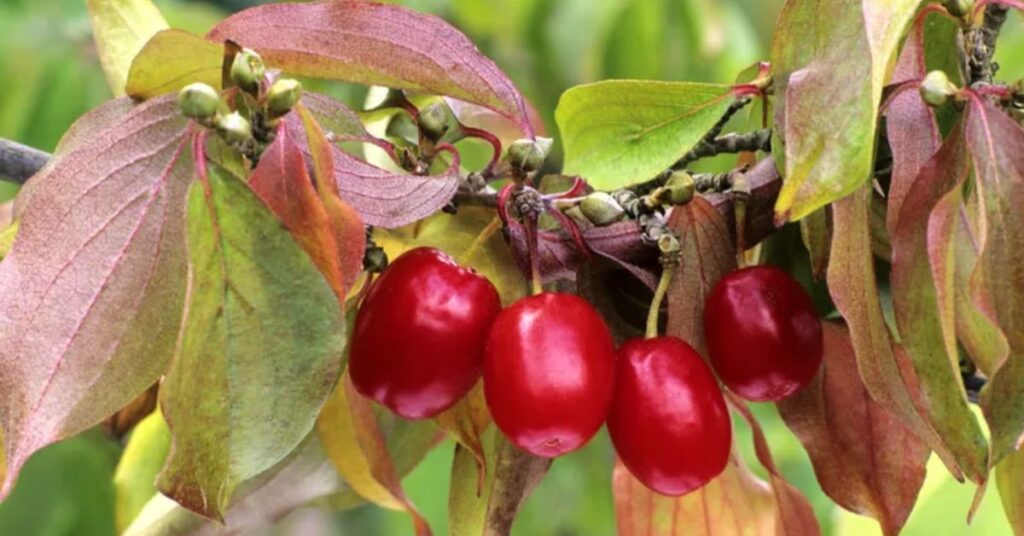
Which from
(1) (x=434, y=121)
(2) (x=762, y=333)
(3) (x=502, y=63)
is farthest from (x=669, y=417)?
(3) (x=502, y=63)

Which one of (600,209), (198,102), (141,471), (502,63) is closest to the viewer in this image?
(198,102)

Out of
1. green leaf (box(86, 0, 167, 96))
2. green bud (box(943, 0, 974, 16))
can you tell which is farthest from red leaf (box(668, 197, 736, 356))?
green leaf (box(86, 0, 167, 96))

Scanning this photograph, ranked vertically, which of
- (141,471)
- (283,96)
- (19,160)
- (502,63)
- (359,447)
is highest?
(283,96)

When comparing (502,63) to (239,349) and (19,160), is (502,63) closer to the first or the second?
(19,160)

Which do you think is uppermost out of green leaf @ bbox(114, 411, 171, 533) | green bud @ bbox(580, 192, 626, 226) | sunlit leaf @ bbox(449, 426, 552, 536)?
green bud @ bbox(580, 192, 626, 226)

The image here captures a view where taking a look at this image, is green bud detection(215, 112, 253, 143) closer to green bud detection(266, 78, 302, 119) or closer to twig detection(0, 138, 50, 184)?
green bud detection(266, 78, 302, 119)

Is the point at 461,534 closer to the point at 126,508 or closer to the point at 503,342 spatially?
the point at 503,342
